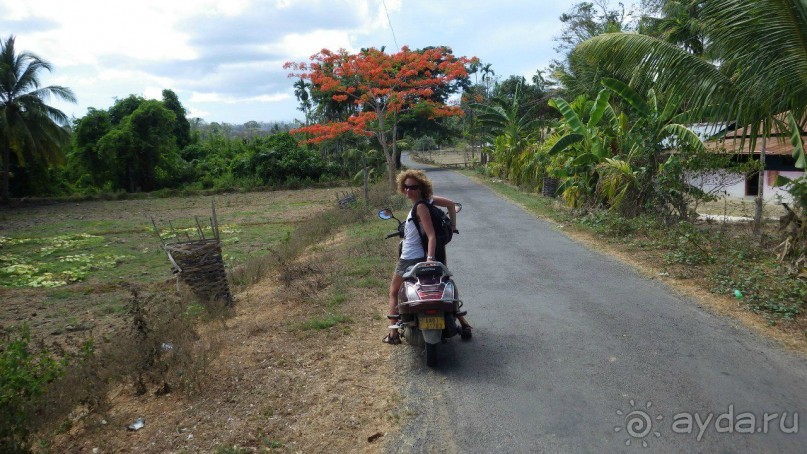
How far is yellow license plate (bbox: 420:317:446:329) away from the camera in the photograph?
491 centimetres

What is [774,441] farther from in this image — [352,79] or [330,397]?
[352,79]

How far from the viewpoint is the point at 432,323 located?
4.91 meters

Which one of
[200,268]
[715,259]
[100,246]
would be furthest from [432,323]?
[100,246]

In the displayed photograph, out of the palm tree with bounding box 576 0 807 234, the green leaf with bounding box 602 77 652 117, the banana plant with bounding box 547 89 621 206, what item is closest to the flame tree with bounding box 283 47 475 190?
the banana plant with bounding box 547 89 621 206

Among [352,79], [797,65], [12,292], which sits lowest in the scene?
[12,292]

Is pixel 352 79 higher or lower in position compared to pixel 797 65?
higher

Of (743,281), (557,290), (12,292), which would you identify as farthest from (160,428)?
(12,292)

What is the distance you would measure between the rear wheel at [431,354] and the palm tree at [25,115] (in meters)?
34.9

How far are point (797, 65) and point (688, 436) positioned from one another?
4970 millimetres

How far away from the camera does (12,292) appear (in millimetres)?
11797

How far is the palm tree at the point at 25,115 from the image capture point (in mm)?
31922

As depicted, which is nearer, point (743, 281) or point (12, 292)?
point (743, 281)

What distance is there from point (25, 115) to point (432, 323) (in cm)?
3657

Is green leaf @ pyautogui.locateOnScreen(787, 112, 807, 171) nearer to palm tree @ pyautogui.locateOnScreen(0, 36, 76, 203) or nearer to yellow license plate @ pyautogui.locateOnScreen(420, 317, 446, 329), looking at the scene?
yellow license plate @ pyautogui.locateOnScreen(420, 317, 446, 329)
